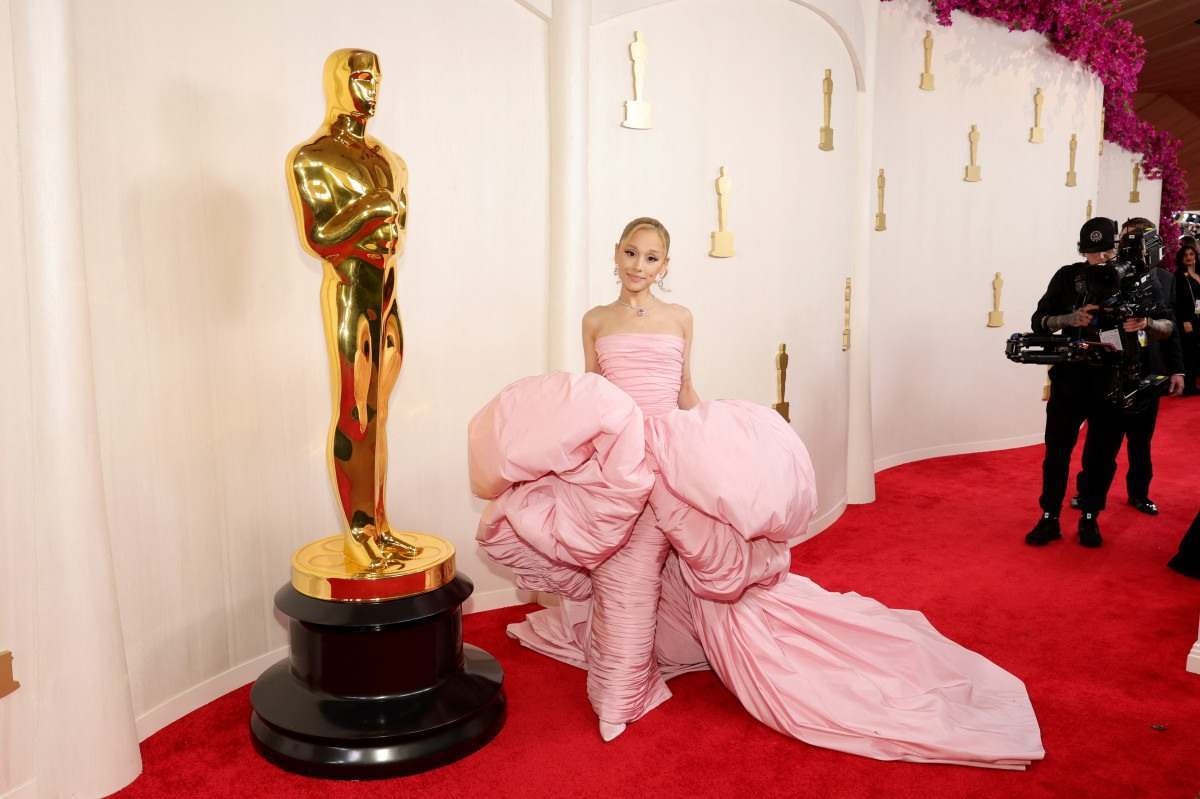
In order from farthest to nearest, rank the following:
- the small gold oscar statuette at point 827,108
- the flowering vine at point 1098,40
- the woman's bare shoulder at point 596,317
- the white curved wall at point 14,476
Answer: the flowering vine at point 1098,40 → the small gold oscar statuette at point 827,108 → the woman's bare shoulder at point 596,317 → the white curved wall at point 14,476

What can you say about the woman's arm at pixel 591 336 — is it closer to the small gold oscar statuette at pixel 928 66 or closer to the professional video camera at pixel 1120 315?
the professional video camera at pixel 1120 315

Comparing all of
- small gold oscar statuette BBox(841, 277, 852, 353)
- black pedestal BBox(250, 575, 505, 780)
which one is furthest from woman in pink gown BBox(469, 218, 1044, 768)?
small gold oscar statuette BBox(841, 277, 852, 353)

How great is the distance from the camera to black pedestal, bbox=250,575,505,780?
2.81m

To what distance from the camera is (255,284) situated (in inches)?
133

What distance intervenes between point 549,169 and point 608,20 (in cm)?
68

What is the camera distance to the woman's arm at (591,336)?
140 inches

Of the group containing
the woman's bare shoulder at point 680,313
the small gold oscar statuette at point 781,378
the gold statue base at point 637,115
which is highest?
the gold statue base at point 637,115

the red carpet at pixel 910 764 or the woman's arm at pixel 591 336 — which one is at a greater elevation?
the woman's arm at pixel 591 336

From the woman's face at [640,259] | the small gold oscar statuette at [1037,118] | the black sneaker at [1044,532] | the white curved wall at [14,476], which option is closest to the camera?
the white curved wall at [14,476]

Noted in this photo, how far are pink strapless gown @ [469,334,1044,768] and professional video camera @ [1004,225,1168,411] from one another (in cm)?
206

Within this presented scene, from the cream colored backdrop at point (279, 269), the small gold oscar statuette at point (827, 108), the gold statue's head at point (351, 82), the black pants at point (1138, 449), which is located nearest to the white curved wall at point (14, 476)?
the cream colored backdrop at point (279, 269)

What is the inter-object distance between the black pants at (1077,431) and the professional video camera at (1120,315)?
0.31 ft

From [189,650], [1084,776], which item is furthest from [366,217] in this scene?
[1084,776]

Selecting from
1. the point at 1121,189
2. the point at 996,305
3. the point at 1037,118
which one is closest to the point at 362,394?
the point at 996,305
